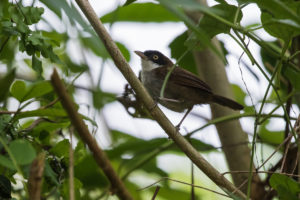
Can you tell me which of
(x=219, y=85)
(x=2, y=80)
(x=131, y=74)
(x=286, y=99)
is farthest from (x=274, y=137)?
(x=2, y=80)

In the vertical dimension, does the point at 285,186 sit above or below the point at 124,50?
below

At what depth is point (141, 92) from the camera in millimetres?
2346

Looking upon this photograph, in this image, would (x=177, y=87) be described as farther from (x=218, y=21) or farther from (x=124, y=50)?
(x=218, y=21)

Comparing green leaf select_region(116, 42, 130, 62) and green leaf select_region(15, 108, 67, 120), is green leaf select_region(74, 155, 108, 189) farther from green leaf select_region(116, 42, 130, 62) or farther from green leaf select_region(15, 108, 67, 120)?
green leaf select_region(15, 108, 67, 120)

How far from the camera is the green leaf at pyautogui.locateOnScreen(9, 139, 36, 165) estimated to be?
140 centimetres

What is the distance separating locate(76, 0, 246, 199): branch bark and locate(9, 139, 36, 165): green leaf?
2.94 feet

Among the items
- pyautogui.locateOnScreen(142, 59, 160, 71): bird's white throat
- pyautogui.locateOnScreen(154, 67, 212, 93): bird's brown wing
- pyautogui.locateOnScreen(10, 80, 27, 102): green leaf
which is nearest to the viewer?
pyautogui.locateOnScreen(10, 80, 27, 102): green leaf

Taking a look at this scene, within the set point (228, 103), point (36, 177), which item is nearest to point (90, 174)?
point (228, 103)

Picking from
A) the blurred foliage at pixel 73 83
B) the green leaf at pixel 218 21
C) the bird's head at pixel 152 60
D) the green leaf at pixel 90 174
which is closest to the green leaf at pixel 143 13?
the blurred foliage at pixel 73 83

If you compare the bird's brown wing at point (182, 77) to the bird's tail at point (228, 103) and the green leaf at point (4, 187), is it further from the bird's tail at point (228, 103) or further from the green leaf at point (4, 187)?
the green leaf at point (4, 187)

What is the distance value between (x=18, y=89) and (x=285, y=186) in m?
1.28

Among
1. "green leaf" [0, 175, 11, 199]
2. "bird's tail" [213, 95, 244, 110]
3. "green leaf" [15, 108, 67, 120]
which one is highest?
"green leaf" [15, 108, 67, 120]

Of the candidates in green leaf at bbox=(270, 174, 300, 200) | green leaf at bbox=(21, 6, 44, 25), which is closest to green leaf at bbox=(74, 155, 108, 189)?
green leaf at bbox=(21, 6, 44, 25)

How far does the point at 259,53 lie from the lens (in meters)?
4.11
